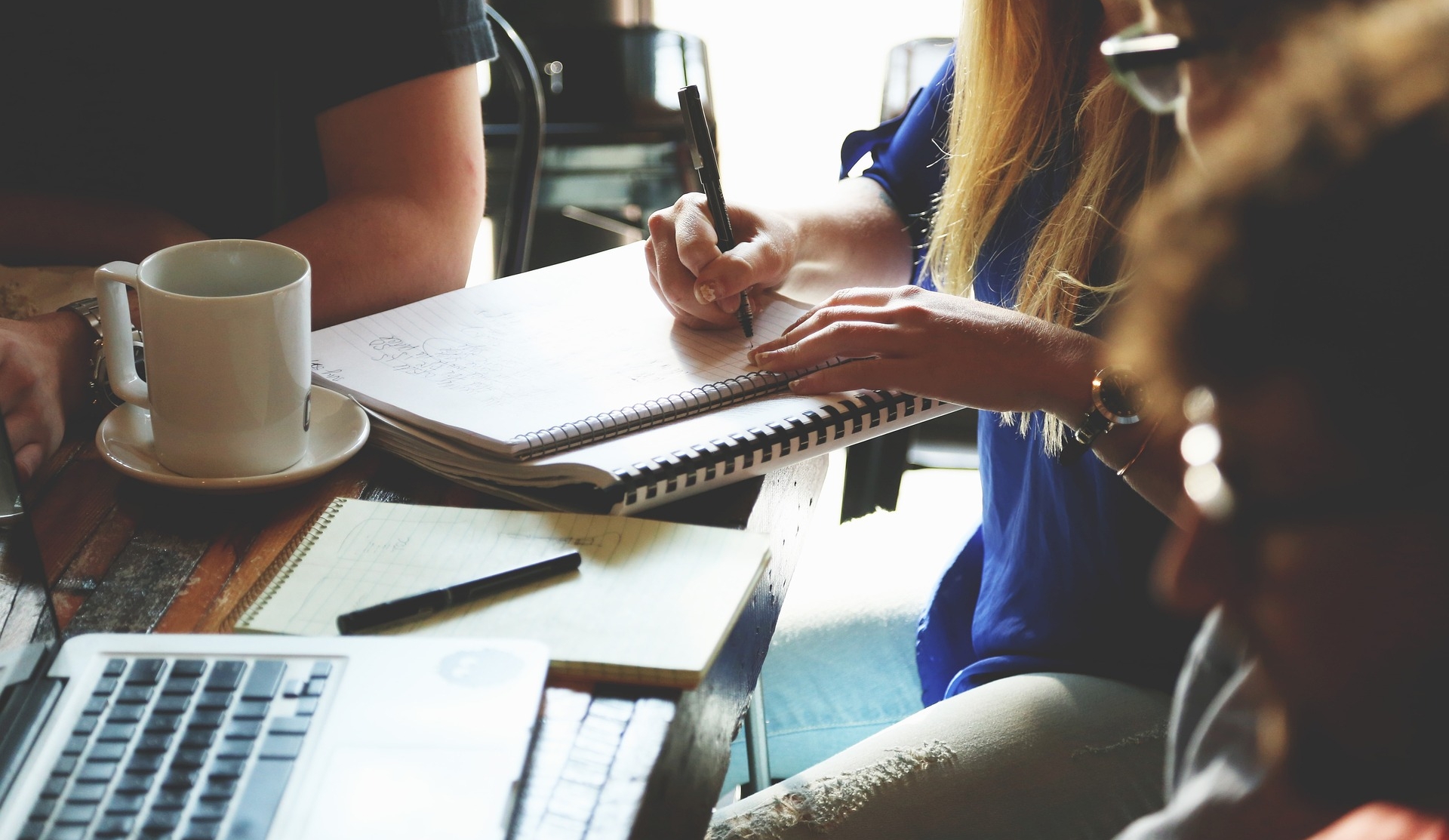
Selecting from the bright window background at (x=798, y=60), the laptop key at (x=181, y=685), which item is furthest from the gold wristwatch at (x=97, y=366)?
the bright window background at (x=798, y=60)

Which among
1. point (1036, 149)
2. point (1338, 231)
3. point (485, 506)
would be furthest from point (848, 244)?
point (1338, 231)

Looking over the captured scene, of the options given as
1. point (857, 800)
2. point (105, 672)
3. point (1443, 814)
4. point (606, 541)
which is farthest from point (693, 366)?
point (1443, 814)

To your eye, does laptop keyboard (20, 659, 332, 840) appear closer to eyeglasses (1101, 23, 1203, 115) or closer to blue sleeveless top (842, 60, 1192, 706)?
eyeglasses (1101, 23, 1203, 115)

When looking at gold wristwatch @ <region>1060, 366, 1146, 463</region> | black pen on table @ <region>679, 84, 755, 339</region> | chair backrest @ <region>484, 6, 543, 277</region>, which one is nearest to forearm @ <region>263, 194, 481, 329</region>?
black pen on table @ <region>679, 84, 755, 339</region>

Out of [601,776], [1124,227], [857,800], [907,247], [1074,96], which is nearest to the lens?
[601,776]

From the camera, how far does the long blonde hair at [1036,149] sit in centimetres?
93

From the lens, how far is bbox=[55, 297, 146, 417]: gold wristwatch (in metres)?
0.76

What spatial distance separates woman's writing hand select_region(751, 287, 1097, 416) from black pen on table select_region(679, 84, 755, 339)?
0.11 m

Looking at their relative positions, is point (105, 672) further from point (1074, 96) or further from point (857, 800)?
point (1074, 96)

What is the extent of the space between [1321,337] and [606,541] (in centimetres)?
42

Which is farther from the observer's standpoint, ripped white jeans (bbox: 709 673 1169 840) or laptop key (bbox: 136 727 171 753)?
ripped white jeans (bbox: 709 673 1169 840)

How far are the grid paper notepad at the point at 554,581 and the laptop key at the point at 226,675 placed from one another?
50 millimetres

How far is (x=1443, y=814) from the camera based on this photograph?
310 millimetres

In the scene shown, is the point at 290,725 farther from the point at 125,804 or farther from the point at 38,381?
the point at 38,381
